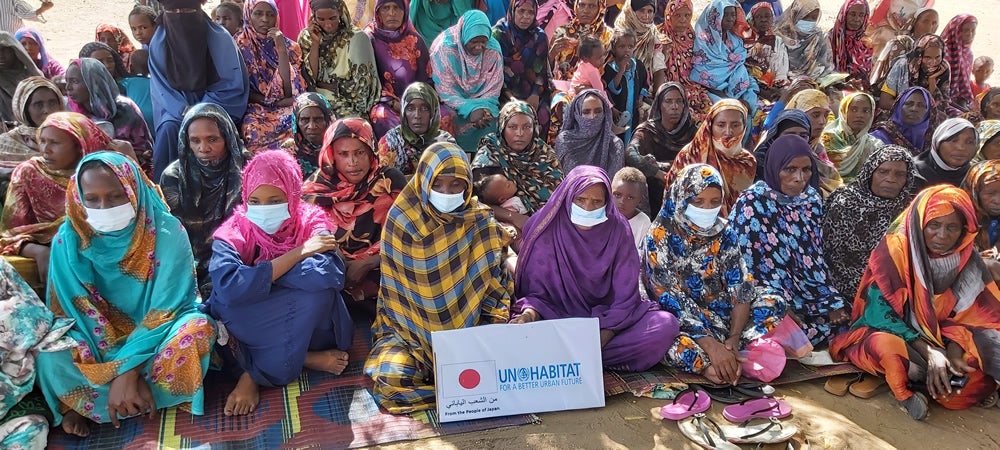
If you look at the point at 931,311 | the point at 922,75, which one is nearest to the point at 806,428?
the point at 931,311

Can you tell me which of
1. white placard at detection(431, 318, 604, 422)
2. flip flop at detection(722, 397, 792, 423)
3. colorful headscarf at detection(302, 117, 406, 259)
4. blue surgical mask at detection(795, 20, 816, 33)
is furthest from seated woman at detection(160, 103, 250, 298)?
blue surgical mask at detection(795, 20, 816, 33)

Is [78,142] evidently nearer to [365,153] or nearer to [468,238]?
[365,153]

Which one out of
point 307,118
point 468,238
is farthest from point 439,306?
point 307,118

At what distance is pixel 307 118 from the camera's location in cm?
462

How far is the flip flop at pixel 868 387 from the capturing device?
3.60 metres

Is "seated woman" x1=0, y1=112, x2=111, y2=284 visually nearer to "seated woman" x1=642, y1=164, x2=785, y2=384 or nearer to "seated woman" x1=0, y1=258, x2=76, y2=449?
"seated woman" x1=0, y1=258, x2=76, y2=449

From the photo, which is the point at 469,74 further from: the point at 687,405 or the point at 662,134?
the point at 687,405

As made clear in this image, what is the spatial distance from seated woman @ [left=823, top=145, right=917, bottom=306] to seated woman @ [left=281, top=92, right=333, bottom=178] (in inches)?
141

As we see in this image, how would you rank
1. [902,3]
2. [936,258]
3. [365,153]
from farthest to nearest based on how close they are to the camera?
1. [902,3]
2. [365,153]
3. [936,258]

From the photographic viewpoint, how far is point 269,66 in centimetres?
583

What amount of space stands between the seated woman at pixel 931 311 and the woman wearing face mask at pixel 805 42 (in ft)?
19.3

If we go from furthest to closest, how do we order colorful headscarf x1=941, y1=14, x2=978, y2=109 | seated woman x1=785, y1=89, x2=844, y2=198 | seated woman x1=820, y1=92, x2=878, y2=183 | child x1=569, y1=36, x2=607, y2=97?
colorful headscarf x1=941, y1=14, x2=978, y2=109
child x1=569, y1=36, x2=607, y2=97
seated woman x1=820, y1=92, x2=878, y2=183
seated woman x1=785, y1=89, x2=844, y2=198

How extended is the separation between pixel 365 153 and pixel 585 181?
1457 millimetres

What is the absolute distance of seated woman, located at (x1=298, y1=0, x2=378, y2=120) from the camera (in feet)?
18.5
